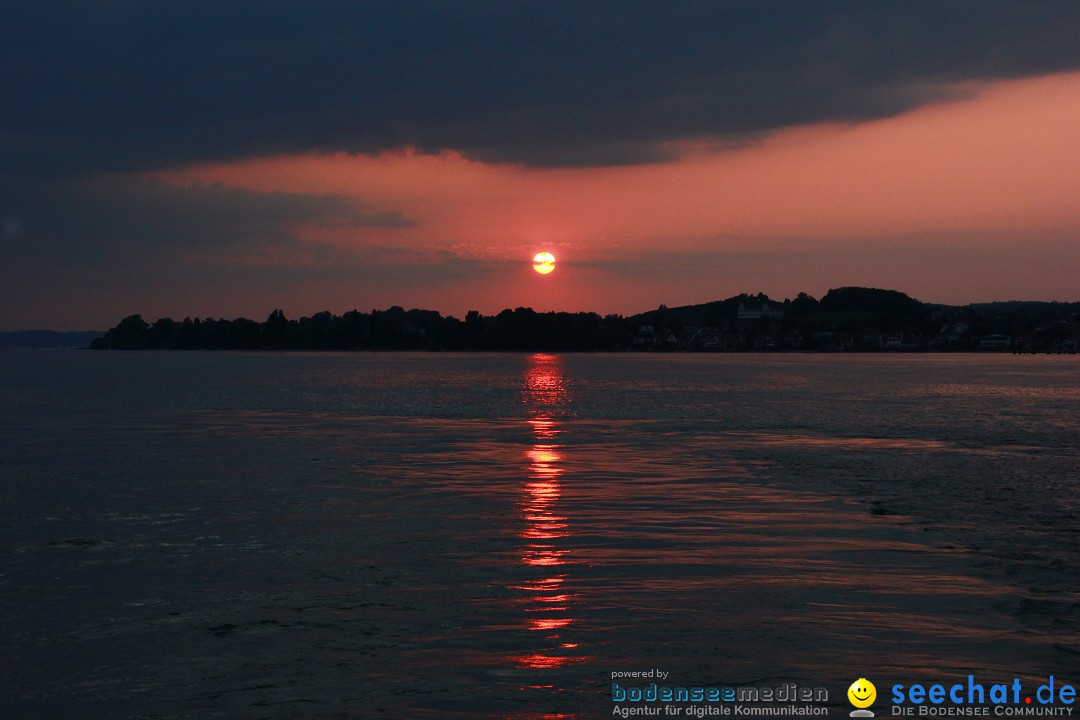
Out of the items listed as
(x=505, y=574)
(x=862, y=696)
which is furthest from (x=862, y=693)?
(x=505, y=574)

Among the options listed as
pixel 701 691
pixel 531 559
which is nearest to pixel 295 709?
pixel 701 691

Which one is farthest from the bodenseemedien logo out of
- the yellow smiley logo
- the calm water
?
the calm water

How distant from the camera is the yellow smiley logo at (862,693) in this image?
33.7 feet

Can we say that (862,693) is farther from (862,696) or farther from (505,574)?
(505,574)

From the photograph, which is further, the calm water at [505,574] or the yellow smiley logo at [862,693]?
the calm water at [505,574]

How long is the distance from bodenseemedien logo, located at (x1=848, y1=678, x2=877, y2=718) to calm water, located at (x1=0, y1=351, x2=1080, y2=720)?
218 millimetres

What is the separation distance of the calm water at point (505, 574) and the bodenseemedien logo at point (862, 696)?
0.22 metres

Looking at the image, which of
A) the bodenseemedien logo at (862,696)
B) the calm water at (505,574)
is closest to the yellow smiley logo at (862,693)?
the bodenseemedien logo at (862,696)

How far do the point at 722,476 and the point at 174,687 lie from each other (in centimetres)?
Result: 2163

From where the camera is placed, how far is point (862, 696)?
10430mm

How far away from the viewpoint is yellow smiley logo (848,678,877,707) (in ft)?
33.7

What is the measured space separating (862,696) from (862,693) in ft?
0.27

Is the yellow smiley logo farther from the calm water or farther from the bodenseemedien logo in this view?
the calm water

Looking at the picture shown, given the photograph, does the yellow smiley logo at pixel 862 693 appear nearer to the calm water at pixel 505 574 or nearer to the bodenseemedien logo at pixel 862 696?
the bodenseemedien logo at pixel 862 696
